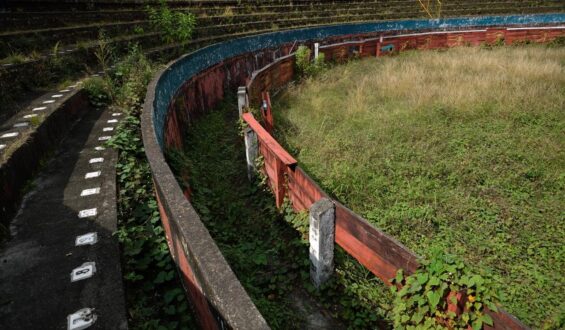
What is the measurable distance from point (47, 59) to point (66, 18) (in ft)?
13.8

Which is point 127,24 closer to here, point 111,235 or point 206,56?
point 206,56

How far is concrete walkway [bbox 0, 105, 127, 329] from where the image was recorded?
2715 millimetres

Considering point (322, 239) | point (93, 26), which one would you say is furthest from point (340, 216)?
point (93, 26)

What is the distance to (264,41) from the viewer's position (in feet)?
46.0

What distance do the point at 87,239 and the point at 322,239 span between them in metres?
2.41

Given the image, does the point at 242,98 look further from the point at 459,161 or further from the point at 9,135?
the point at 459,161

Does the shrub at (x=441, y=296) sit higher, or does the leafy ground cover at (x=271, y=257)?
the shrub at (x=441, y=296)

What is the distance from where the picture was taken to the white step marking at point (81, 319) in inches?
103

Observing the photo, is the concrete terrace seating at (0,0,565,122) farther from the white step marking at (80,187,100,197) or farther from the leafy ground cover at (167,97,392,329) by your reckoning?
the leafy ground cover at (167,97,392,329)

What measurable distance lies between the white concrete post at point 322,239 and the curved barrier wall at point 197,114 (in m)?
0.18

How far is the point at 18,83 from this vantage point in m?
7.54

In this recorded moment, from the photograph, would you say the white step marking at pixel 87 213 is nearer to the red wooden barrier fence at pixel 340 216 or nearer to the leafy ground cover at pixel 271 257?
the leafy ground cover at pixel 271 257

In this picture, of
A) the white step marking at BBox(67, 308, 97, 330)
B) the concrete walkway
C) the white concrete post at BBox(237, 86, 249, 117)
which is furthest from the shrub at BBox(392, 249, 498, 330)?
the white concrete post at BBox(237, 86, 249, 117)

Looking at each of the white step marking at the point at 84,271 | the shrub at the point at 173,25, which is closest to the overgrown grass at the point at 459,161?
the white step marking at the point at 84,271
